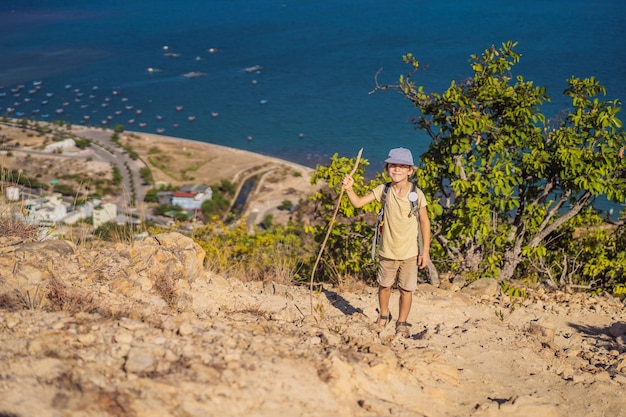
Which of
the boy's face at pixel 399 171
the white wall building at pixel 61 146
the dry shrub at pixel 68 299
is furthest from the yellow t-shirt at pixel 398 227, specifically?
the white wall building at pixel 61 146

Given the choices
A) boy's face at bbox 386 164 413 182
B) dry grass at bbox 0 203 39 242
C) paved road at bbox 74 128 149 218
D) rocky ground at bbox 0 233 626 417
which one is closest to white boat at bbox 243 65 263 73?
paved road at bbox 74 128 149 218

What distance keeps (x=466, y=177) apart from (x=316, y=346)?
359 centimetres

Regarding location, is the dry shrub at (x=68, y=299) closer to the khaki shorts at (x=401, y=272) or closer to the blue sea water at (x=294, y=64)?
the khaki shorts at (x=401, y=272)

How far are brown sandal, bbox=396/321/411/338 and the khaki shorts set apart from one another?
311 mm

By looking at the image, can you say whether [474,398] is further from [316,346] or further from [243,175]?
[243,175]

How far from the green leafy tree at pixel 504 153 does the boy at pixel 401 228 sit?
1865 millimetres

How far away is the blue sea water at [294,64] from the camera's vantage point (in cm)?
5069

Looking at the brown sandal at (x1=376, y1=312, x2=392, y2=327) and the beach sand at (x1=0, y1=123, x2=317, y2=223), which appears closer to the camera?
the brown sandal at (x1=376, y1=312, x2=392, y2=327)

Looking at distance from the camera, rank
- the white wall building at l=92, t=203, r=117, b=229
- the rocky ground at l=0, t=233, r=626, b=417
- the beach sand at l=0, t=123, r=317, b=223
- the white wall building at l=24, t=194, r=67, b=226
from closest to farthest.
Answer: the rocky ground at l=0, t=233, r=626, b=417
the white wall building at l=24, t=194, r=67, b=226
the white wall building at l=92, t=203, r=117, b=229
the beach sand at l=0, t=123, r=317, b=223

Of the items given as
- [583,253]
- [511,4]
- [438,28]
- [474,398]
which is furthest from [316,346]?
[511,4]

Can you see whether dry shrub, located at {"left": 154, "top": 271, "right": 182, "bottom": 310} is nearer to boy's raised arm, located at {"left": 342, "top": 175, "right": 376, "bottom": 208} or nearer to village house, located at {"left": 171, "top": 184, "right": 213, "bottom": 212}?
boy's raised arm, located at {"left": 342, "top": 175, "right": 376, "bottom": 208}

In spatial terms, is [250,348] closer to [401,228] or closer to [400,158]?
[401,228]

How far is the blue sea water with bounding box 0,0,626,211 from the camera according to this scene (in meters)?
50.7

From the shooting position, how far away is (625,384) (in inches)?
200
